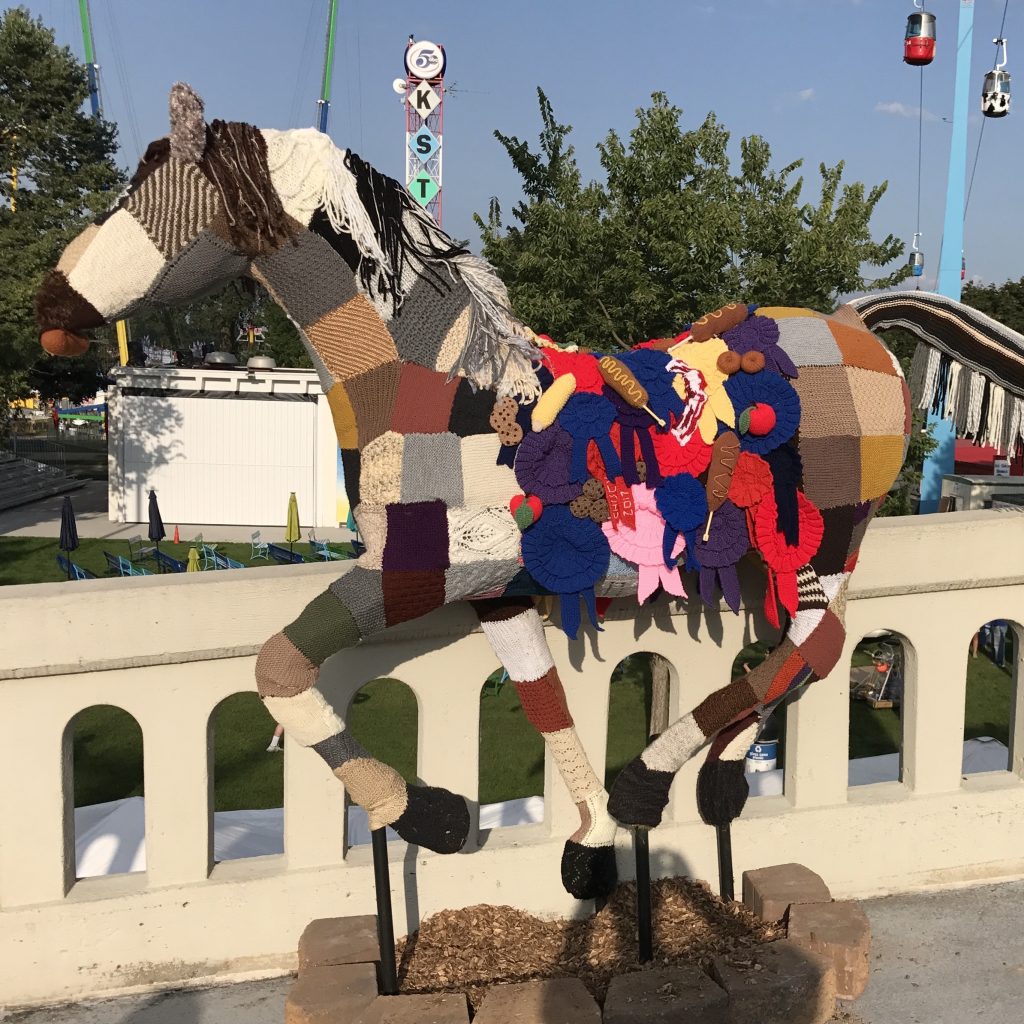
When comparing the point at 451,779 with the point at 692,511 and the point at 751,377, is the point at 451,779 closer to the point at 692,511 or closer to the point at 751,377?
the point at 692,511

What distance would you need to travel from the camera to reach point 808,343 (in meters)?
3.34

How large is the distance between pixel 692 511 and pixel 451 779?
1.54m

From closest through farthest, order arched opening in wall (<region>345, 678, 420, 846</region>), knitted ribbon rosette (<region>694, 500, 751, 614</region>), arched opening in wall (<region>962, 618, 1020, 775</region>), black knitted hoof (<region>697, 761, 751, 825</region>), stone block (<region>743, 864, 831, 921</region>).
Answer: knitted ribbon rosette (<region>694, 500, 751, 614</region>), black knitted hoof (<region>697, 761, 751, 825</region>), stone block (<region>743, 864, 831, 921</region>), arched opening in wall (<region>962, 618, 1020, 775</region>), arched opening in wall (<region>345, 678, 420, 846</region>)

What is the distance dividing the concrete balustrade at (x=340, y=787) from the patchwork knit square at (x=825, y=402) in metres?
1.05

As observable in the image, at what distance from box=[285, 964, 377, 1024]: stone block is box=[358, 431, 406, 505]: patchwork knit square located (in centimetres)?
172

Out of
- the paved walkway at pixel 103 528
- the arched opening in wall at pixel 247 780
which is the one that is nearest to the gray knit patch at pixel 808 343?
the arched opening in wall at pixel 247 780

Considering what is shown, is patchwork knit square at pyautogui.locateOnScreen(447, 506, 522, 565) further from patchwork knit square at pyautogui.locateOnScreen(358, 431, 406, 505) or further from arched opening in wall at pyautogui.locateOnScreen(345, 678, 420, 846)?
arched opening in wall at pyautogui.locateOnScreen(345, 678, 420, 846)

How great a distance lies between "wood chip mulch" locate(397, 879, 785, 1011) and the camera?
3592 millimetres

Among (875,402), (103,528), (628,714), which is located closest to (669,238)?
(628,714)

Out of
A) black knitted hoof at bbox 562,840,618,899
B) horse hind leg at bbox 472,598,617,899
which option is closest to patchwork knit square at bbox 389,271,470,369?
horse hind leg at bbox 472,598,617,899

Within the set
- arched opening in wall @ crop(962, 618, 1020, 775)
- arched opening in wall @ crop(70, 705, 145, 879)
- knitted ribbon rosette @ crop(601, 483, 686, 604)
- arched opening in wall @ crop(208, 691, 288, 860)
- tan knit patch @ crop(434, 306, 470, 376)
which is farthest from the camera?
arched opening in wall @ crop(962, 618, 1020, 775)

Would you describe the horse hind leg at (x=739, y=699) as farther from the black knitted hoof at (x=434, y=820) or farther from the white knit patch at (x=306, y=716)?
the white knit patch at (x=306, y=716)

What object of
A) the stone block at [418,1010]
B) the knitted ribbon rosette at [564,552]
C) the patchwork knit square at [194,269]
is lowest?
the stone block at [418,1010]

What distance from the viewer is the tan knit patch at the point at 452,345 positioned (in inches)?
116
